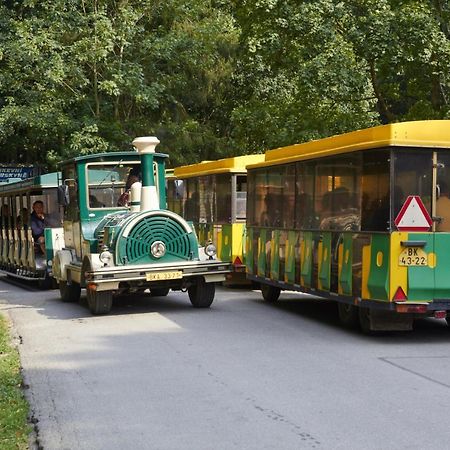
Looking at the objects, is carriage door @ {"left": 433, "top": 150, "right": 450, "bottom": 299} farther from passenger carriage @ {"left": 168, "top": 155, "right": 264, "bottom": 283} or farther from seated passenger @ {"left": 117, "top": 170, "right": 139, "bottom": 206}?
passenger carriage @ {"left": 168, "top": 155, "right": 264, "bottom": 283}

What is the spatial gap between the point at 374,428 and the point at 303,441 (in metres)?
0.68

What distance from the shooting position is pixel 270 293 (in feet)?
56.6

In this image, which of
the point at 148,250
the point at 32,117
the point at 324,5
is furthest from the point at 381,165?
the point at 32,117

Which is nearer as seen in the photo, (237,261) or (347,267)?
(347,267)

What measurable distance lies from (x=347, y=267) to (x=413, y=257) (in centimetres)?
122

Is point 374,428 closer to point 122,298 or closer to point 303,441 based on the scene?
point 303,441

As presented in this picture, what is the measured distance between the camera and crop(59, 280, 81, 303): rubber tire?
17.6 metres

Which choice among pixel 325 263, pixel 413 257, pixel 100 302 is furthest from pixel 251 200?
pixel 413 257

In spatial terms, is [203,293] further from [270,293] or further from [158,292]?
[158,292]

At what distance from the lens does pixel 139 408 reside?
816 cm

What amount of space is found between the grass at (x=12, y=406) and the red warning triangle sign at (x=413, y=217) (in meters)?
4.82

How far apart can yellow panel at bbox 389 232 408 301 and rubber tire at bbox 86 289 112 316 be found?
5.39 metres

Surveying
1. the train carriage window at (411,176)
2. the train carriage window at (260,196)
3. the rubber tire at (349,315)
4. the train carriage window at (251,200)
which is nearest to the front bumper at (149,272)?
the train carriage window at (260,196)

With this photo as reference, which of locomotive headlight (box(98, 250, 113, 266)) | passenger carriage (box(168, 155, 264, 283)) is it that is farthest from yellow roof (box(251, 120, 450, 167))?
passenger carriage (box(168, 155, 264, 283))
